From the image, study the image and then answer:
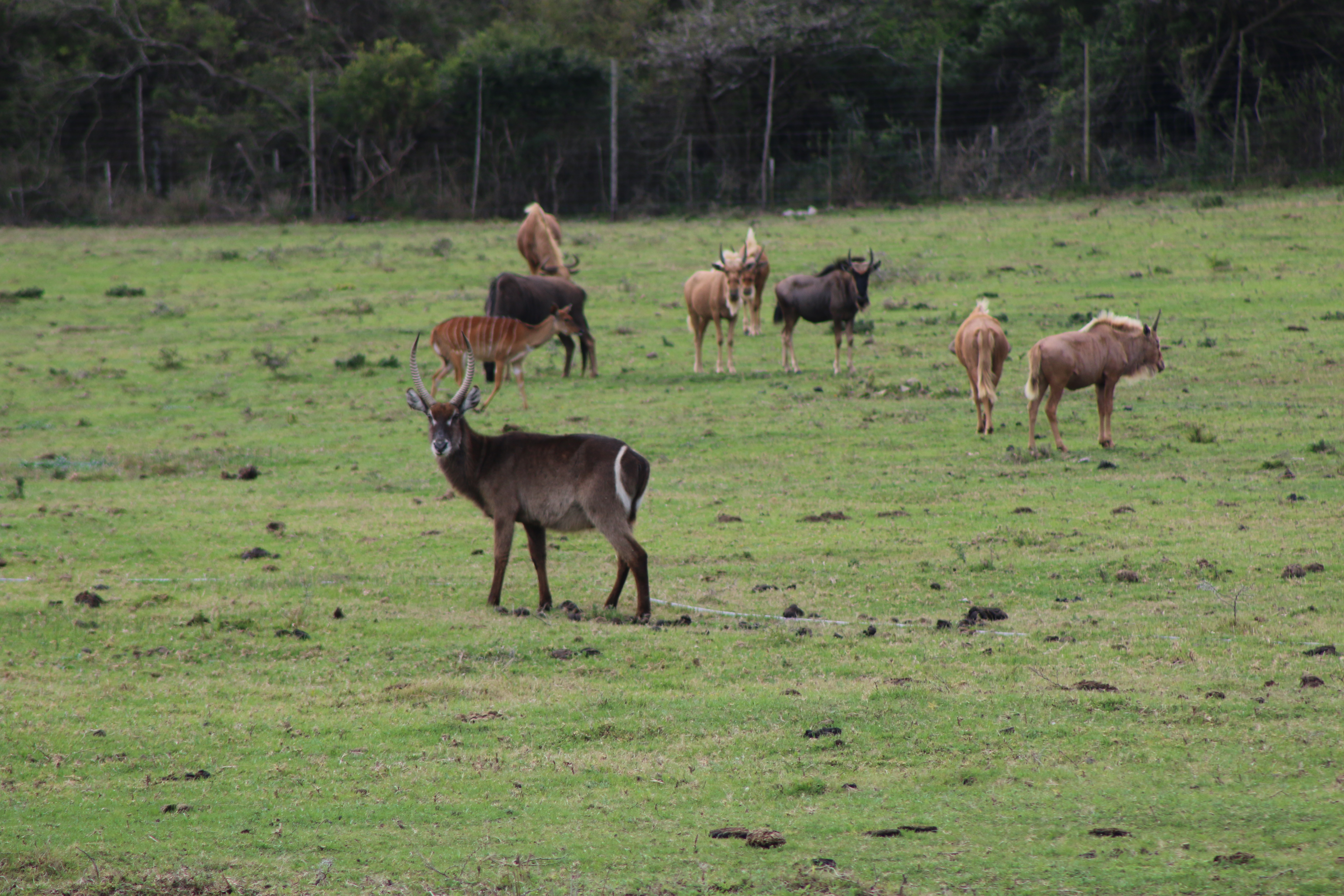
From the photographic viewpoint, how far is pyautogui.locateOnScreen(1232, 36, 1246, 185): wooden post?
2888 centimetres

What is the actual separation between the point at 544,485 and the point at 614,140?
2549 cm

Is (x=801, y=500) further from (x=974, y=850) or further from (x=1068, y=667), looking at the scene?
(x=974, y=850)

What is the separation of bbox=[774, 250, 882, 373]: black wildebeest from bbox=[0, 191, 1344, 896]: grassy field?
591 mm

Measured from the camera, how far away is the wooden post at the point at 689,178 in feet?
109

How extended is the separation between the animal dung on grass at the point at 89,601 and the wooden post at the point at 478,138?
25477 mm

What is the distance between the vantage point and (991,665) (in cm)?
764

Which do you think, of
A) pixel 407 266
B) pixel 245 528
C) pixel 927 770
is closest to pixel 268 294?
pixel 407 266

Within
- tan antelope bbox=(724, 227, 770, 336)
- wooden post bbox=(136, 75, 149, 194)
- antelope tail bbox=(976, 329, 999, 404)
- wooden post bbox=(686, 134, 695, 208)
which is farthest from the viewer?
wooden post bbox=(136, 75, 149, 194)

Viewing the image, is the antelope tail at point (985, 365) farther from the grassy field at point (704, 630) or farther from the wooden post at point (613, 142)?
the wooden post at point (613, 142)

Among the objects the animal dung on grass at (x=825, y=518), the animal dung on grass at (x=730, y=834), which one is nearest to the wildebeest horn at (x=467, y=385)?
the animal dung on grass at (x=825, y=518)

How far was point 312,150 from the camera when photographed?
116ft

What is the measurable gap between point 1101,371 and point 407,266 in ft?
53.8

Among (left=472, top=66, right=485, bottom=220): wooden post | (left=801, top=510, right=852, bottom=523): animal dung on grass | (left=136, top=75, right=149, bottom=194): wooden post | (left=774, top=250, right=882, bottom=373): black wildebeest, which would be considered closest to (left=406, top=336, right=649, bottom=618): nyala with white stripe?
(left=801, top=510, right=852, bottom=523): animal dung on grass

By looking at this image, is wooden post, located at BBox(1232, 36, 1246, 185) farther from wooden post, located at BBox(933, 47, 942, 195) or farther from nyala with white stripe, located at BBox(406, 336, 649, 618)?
nyala with white stripe, located at BBox(406, 336, 649, 618)
